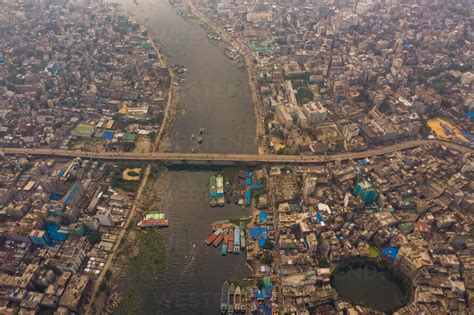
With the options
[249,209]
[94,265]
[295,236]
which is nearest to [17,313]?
[94,265]

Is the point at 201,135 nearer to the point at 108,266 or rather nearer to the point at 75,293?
the point at 108,266

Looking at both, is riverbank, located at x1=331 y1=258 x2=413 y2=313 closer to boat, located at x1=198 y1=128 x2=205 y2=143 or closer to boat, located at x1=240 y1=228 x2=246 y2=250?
boat, located at x1=240 y1=228 x2=246 y2=250

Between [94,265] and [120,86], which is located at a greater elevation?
[120,86]

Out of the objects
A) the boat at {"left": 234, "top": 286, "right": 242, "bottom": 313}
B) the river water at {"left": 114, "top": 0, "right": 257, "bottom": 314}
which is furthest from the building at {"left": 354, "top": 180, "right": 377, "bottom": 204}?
the boat at {"left": 234, "top": 286, "right": 242, "bottom": 313}

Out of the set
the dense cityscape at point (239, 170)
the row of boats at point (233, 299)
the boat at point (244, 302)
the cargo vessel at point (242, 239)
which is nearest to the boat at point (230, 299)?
the row of boats at point (233, 299)

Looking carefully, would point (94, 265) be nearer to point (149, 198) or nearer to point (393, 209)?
point (149, 198)

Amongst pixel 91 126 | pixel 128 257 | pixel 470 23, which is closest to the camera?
pixel 128 257
